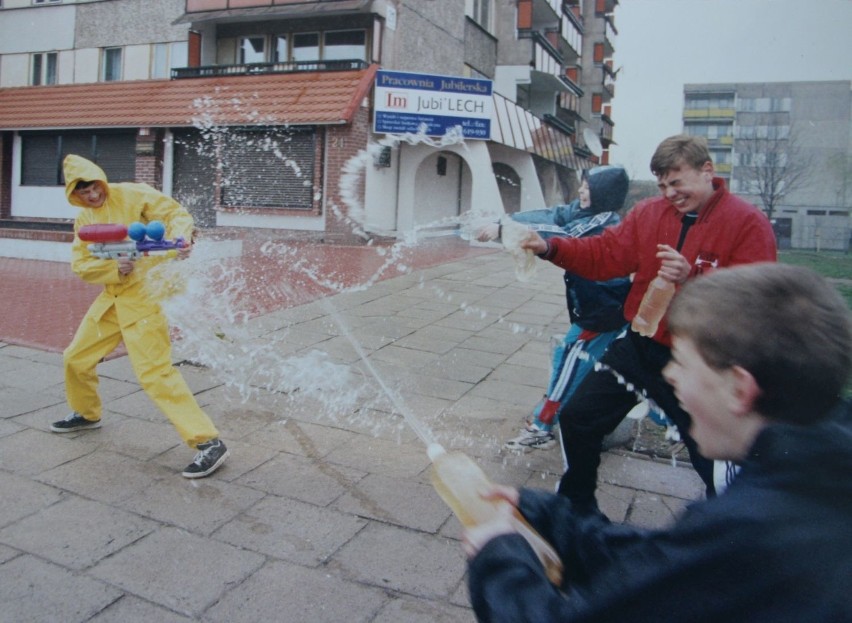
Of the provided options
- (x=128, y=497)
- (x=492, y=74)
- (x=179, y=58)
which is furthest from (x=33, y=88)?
(x=128, y=497)

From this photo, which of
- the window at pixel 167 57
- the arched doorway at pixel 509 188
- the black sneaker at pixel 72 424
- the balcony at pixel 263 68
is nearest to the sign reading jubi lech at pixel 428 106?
the balcony at pixel 263 68

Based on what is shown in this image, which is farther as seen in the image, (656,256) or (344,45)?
(344,45)

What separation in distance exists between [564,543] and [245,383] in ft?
14.2

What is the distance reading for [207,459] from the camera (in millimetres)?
3744

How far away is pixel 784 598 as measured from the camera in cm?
98

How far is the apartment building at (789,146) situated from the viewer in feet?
37.9

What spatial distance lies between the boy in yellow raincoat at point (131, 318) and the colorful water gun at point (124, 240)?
6cm

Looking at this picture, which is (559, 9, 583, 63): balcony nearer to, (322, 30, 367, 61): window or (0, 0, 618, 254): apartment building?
(0, 0, 618, 254): apartment building

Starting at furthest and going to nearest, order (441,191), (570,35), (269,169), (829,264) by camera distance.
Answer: (570,35) < (829,264) < (441,191) < (269,169)

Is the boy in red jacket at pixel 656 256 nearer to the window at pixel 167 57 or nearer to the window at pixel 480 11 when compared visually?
the window at pixel 167 57

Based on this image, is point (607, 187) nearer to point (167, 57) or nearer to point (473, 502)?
point (473, 502)

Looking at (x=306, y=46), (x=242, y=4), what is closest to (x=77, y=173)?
(x=306, y=46)

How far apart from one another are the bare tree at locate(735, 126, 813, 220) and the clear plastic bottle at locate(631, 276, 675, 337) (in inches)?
676

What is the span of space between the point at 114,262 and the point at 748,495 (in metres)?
3.62
